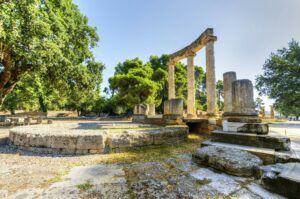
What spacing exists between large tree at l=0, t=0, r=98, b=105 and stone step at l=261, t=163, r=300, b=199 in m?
7.71

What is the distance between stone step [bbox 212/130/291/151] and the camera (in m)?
3.17

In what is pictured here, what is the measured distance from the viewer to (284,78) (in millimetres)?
16031

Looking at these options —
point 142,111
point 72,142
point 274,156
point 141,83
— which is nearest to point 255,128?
point 274,156

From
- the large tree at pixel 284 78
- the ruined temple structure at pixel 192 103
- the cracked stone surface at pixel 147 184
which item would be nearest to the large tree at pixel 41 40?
the cracked stone surface at pixel 147 184

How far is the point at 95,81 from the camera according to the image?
10.9m

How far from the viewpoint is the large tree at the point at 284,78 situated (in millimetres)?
15266

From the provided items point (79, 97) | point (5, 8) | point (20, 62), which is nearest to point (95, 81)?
point (79, 97)

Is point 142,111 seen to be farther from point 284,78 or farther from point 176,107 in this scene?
point 284,78

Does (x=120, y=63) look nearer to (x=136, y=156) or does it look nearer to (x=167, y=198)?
(x=136, y=156)

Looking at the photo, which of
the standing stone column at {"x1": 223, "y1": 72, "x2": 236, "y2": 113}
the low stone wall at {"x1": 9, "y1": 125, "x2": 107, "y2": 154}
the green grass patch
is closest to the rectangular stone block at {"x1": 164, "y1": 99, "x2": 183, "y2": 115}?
the standing stone column at {"x1": 223, "y1": 72, "x2": 236, "y2": 113}

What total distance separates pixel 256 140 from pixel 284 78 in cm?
1727

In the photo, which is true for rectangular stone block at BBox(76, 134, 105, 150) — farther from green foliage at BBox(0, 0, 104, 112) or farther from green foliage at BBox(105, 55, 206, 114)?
green foliage at BBox(105, 55, 206, 114)

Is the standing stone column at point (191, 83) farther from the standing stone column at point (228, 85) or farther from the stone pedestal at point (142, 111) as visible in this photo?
the standing stone column at point (228, 85)

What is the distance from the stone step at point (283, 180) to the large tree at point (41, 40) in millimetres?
7710
